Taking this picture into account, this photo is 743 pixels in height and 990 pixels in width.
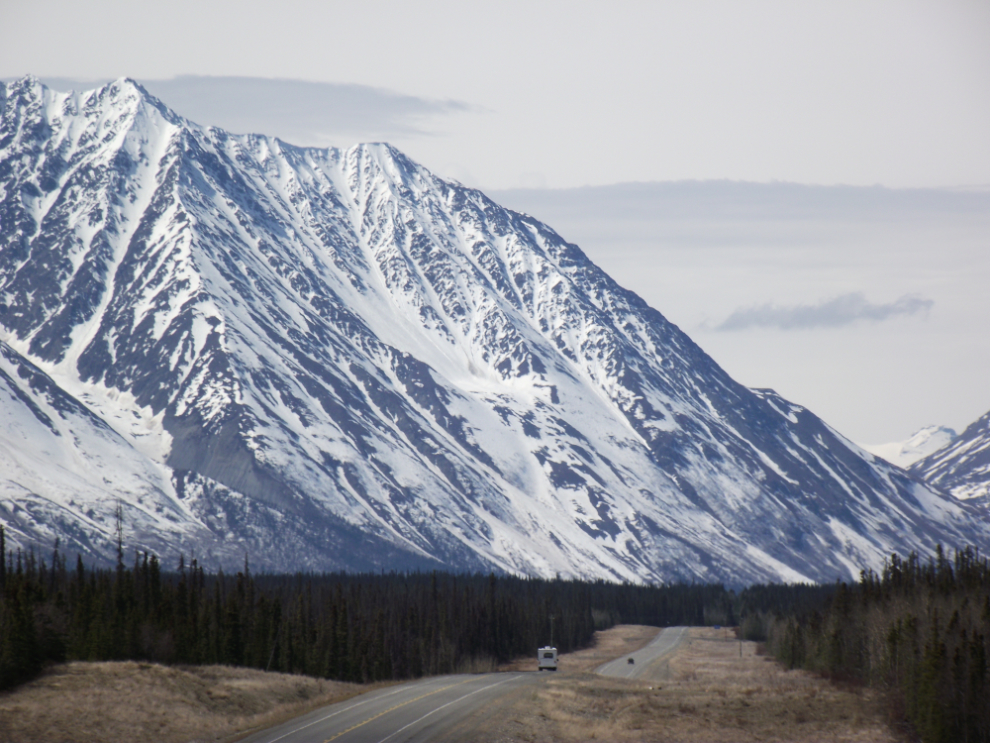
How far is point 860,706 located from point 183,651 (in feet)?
189

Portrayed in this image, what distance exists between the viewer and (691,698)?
84688 mm

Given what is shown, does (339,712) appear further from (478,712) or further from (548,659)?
(548,659)

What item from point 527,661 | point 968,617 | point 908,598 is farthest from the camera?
point 527,661

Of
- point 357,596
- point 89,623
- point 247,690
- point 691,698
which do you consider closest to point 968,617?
point 691,698

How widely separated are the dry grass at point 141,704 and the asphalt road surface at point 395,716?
3350 millimetres

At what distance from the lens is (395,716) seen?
2776 inches

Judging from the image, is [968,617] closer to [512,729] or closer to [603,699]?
[603,699]

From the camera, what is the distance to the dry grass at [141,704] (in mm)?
67812

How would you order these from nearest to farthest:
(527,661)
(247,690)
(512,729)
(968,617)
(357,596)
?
(512,729) → (247,690) → (968,617) → (527,661) → (357,596)

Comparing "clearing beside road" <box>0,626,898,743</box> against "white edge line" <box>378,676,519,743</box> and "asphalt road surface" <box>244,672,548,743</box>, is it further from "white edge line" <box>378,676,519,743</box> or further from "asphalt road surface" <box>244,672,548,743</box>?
"white edge line" <box>378,676,519,743</box>

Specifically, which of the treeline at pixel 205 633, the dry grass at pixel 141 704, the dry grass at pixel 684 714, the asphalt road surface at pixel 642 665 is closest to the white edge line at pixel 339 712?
the dry grass at pixel 141 704

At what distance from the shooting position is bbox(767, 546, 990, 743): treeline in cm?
7607

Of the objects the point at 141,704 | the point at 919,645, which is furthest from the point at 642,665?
the point at 141,704

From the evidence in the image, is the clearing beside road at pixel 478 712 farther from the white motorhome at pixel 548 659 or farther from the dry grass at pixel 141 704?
the white motorhome at pixel 548 659
